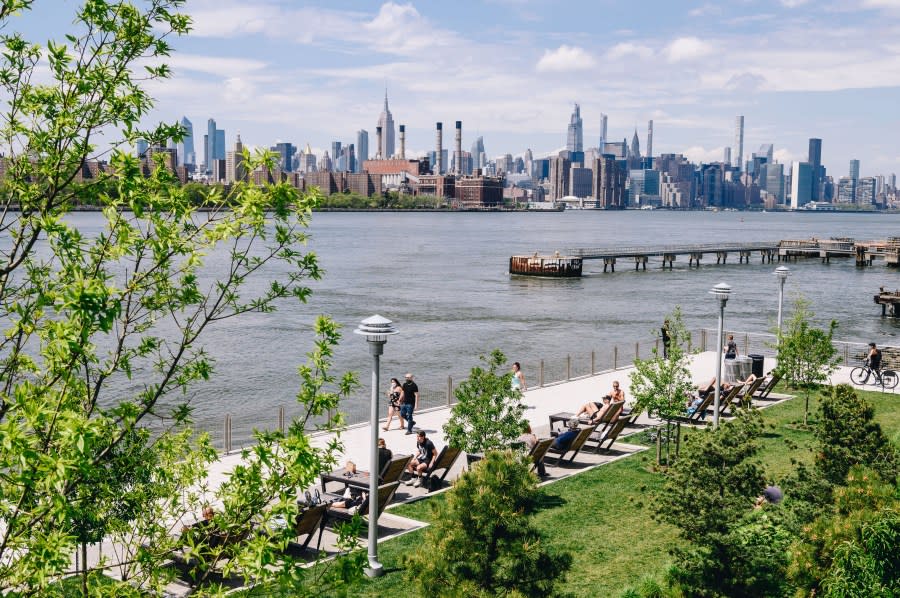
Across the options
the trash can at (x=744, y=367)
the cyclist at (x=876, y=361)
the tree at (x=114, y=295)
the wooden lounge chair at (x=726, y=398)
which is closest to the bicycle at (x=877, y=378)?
the cyclist at (x=876, y=361)

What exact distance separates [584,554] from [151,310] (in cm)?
743

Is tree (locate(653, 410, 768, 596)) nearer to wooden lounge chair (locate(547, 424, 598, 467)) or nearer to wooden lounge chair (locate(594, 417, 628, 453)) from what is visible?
wooden lounge chair (locate(547, 424, 598, 467))

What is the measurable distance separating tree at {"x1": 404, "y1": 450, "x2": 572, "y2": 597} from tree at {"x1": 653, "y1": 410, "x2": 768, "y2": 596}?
9.46 feet

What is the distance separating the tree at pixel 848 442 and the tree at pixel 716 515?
1621 millimetres

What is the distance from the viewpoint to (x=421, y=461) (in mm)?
15461

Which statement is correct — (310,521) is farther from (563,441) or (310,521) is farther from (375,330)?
(563,441)

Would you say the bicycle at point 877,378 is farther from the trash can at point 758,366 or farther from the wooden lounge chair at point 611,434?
the wooden lounge chair at point 611,434

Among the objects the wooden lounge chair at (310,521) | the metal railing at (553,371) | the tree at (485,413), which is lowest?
the metal railing at (553,371)

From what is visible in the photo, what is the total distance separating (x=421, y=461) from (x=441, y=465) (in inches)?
15.3

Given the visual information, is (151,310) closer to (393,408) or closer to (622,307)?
(393,408)

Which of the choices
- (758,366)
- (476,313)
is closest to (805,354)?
(758,366)

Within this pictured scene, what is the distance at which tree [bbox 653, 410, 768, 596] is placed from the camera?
33.1 feet

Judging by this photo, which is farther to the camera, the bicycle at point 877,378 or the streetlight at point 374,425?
the bicycle at point 877,378

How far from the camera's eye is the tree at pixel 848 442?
1202 cm
